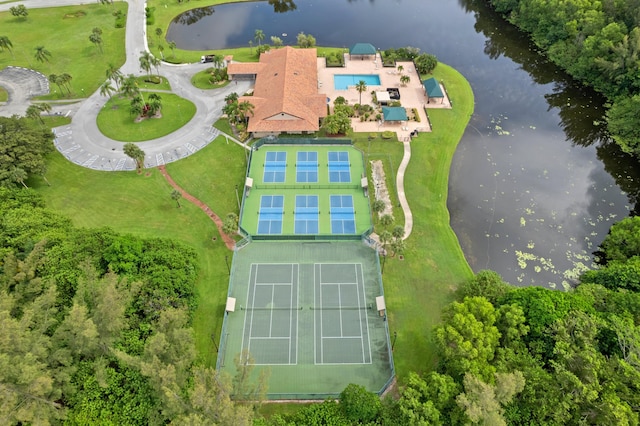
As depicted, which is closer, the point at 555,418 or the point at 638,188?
the point at 555,418

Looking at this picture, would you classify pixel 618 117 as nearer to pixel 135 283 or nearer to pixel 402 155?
pixel 402 155

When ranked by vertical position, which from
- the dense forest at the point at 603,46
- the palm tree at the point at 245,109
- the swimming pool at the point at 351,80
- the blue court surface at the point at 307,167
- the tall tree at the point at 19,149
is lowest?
the tall tree at the point at 19,149

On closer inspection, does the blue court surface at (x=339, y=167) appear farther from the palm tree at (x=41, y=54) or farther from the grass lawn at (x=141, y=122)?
the palm tree at (x=41, y=54)

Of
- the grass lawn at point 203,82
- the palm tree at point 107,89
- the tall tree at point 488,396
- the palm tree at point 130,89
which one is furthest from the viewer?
the grass lawn at point 203,82

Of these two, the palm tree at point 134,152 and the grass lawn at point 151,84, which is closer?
the palm tree at point 134,152

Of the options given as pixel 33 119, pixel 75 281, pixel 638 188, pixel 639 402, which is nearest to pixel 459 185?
pixel 638 188

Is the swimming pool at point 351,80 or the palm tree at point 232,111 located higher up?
the swimming pool at point 351,80

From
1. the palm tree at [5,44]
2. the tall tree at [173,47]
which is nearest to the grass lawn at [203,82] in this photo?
the tall tree at [173,47]
